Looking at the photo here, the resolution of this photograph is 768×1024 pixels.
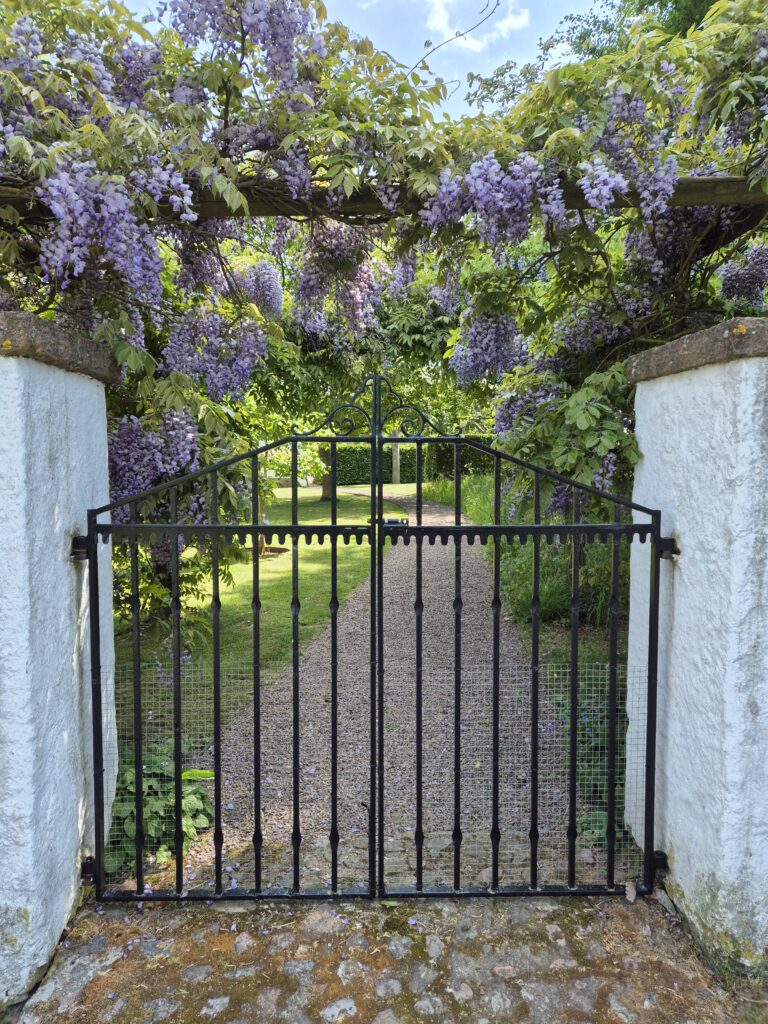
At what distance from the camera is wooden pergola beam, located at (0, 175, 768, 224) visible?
2.96 metres

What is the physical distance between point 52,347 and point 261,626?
14.8ft

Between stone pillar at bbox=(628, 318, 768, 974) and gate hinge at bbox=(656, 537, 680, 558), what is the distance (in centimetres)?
2

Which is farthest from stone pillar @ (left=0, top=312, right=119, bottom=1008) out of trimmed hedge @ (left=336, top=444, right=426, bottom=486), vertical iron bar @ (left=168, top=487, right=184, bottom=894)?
trimmed hedge @ (left=336, top=444, right=426, bottom=486)

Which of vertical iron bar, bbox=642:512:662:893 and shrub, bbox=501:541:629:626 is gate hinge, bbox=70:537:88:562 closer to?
vertical iron bar, bbox=642:512:662:893

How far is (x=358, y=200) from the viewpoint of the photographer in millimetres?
3020

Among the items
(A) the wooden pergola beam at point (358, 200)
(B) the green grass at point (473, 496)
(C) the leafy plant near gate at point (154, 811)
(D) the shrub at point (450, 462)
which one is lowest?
(C) the leafy plant near gate at point (154, 811)

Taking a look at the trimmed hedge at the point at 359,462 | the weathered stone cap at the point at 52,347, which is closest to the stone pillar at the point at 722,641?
the weathered stone cap at the point at 52,347

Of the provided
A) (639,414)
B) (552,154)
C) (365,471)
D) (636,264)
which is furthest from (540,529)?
(365,471)

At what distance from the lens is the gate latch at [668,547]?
249 cm

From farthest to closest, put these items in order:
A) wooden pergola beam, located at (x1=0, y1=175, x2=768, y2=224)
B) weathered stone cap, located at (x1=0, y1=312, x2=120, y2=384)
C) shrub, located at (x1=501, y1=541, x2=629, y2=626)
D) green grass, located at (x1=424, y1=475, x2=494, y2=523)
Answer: green grass, located at (x1=424, y1=475, x2=494, y2=523)
shrub, located at (x1=501, y1=541, x2=629, y2=626)
wooden pergola beam, located at (x1=0, y1=175, x2=768, y2=224)
weathered stone cap, located at (x1=0, y1=312, x2=120, y2=384)

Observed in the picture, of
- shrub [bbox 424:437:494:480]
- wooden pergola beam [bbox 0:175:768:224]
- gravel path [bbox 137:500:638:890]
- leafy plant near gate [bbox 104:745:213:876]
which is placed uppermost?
wooden pergola beam [bbox 0:175:768:224]

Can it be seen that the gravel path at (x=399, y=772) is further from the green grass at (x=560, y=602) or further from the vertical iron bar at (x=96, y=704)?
the vertical iron bar at (x=96, y=704)

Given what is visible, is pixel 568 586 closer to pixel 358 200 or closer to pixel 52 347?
pixel 358 200

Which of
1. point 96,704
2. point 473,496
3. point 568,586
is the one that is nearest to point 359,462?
point 473,496
